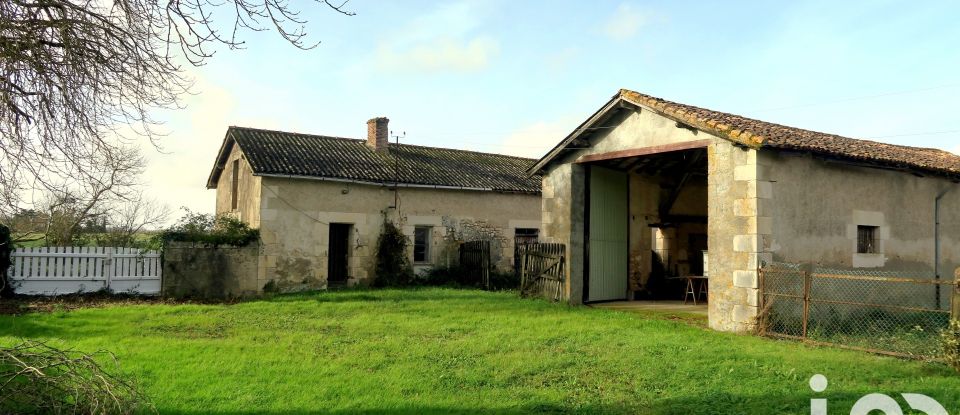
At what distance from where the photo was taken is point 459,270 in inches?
742

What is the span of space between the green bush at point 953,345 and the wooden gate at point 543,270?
24.1 ft

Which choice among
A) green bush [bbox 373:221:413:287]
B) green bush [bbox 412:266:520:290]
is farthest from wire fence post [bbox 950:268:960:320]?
green bush [bbox 373:221:413:287]

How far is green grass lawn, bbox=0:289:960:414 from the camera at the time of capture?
5.77m

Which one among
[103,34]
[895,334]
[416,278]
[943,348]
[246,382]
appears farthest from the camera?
[416,278]

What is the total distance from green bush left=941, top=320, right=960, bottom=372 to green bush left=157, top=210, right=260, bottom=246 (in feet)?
44.3

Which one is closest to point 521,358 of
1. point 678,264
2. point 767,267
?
point 767,267

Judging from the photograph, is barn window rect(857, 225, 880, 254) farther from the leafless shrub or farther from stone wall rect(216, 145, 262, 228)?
stone wall rect(216, 145, 262, 228)

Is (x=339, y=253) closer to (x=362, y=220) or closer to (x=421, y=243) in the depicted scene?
(x=362, y=220)

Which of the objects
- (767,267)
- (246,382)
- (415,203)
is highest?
(415,203)

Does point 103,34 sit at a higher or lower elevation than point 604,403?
higher

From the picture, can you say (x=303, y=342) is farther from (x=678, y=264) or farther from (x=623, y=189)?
(x=678, y=264)

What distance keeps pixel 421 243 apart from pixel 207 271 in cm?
646

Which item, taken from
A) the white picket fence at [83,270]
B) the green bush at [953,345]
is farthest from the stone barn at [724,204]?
the white picket fence at [83,270]

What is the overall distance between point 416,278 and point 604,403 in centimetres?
1295
